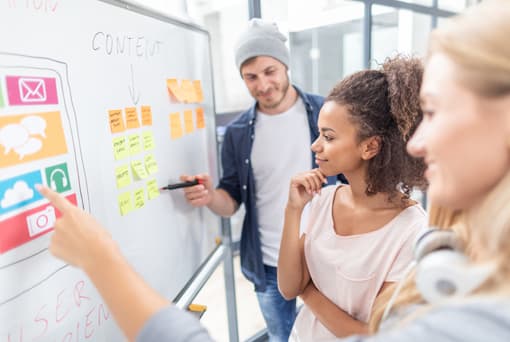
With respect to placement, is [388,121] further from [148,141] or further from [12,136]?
[12,136]

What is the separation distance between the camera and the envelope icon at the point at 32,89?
60cm

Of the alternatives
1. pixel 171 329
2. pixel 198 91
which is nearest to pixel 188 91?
pixel 198 91

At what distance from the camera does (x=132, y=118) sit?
3.02ft

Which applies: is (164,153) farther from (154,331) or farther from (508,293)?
(508,293)

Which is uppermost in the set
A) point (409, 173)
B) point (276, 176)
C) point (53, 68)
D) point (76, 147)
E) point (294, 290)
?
point (53, 68)

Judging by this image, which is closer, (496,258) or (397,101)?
(496,258)

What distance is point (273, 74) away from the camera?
143 centimetres

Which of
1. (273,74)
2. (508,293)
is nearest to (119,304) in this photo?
(508,293)

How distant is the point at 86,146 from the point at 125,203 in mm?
193

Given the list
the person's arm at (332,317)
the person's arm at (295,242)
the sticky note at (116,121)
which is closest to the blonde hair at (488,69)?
the person's arm at (332,317)

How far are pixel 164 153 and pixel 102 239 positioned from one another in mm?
567

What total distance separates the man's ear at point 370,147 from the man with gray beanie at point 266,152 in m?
0.51

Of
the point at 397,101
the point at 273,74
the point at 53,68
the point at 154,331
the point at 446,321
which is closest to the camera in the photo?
the point at 446,321

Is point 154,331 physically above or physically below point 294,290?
above
